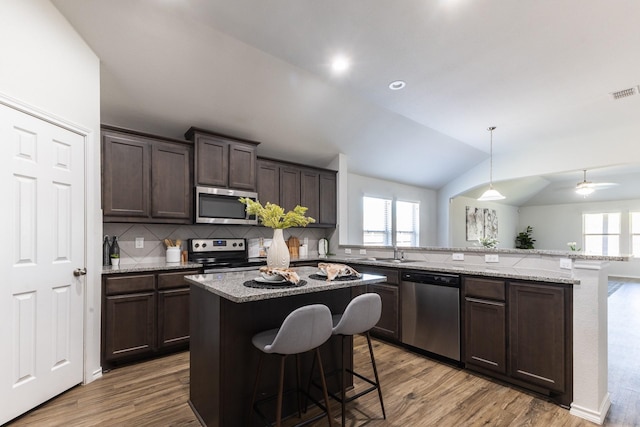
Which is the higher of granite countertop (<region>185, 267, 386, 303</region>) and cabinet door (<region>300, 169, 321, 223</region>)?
cabinet door (<region>300, 169, 321, 223</region>)

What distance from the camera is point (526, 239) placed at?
10758mm

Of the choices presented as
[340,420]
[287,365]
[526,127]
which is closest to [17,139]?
[287,365]

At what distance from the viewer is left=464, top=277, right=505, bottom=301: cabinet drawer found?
8.59ft

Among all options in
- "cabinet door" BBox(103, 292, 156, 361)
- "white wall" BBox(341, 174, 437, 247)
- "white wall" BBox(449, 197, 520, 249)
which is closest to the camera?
"cabinet door" BBox(103, 292, 156, 361)

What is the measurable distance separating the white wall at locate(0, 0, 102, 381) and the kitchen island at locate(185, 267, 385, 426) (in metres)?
1.15

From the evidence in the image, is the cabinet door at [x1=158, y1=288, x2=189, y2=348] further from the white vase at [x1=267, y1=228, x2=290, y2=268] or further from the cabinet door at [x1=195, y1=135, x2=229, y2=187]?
the white vase at [x1=267, y1=228, x2=290, y2=268]

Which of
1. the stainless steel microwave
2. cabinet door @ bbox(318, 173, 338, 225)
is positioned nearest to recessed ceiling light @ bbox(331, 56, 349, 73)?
the stainless steel microwave

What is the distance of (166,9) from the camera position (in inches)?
96.1

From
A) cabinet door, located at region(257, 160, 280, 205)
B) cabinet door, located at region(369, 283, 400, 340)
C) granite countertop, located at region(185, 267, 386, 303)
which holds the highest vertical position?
cabinet door, located at region(257, 160, 280, 205)

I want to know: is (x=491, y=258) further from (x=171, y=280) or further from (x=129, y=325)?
(x=129, y=325)

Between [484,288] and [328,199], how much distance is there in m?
2.83

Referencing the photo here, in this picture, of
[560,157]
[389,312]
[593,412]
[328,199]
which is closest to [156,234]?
[328,199]

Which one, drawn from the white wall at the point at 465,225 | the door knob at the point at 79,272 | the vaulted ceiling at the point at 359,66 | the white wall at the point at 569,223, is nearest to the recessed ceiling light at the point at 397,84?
the vaulted ceiling at the point at 359,66

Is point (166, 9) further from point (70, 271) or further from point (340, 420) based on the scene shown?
point (340, 420)
